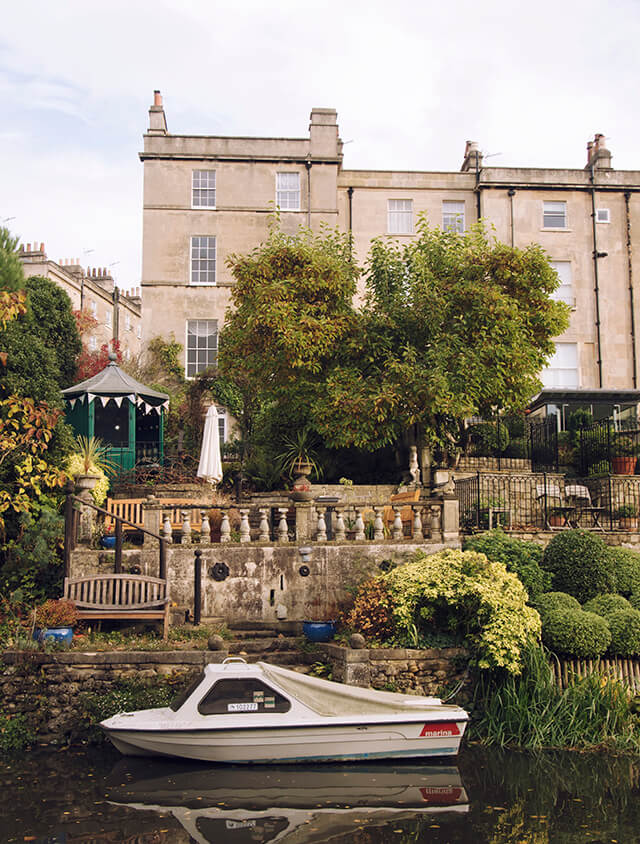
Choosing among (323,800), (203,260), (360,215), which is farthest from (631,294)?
(323,800)

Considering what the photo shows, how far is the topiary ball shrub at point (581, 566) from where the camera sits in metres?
12.8

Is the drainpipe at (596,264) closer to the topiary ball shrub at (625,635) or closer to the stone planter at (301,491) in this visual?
the stone planter at (301,491)

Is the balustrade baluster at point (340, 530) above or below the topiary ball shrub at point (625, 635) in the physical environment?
above

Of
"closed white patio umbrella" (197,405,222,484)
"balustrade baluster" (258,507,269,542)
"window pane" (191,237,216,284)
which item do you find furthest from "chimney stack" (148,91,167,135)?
"balustrade baluster" (258,507,269,542)

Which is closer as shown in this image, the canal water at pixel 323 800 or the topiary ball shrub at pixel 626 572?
the canal water at pixel 323 800

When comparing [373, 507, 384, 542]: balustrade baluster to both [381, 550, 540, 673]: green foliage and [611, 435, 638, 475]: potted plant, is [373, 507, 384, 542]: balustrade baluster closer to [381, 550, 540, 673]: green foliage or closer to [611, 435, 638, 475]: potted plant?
[381, 550, 540, 673]: green foliage

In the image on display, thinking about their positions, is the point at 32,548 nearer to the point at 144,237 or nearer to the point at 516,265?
the point at 516,265

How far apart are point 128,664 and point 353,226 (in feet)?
66.8

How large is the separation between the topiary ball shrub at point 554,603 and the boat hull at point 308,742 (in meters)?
2.85

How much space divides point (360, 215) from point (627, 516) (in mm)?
15004

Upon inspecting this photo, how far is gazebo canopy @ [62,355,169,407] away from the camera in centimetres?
2109

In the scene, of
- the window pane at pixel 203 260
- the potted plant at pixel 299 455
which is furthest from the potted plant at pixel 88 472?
the window pane at pixel 203 260

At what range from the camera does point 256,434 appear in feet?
72.0

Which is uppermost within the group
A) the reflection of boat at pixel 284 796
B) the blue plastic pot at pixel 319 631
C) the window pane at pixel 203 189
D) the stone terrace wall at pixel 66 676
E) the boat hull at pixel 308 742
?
the window pane at pixel 203 189
